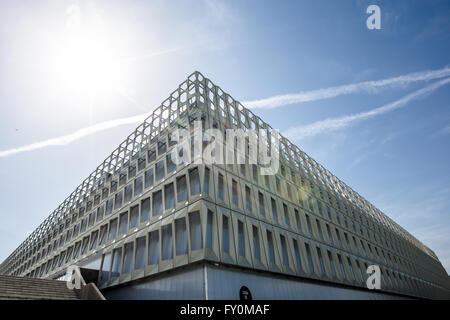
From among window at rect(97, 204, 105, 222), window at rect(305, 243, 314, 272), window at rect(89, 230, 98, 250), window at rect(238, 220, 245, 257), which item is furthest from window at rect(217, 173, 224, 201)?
window at rect(97, 204, 105, 222)

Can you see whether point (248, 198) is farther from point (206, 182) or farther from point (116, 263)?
point (116, 263)

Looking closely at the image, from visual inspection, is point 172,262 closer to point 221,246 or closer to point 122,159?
point 221,246

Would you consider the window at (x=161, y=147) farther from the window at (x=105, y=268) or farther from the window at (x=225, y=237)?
the window at (x=105, y=268)

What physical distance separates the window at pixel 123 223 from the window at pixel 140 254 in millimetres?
4344

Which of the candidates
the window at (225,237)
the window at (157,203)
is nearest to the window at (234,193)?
the window at (225,237)

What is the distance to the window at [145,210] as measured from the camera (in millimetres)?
23641

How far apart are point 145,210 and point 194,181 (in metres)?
7.37

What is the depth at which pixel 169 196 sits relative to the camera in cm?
2197

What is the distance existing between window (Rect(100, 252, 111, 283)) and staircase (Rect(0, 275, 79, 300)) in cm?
617

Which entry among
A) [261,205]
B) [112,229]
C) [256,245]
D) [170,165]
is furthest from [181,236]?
[112,229]

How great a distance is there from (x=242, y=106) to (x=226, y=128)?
7027 millimetres

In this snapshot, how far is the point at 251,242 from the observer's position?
Answer: 1956 cm

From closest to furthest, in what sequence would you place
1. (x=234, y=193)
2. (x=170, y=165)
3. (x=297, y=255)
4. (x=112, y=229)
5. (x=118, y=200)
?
(x=234, y=193) < (x=170, y=165) < (x=297, y=255) < (x=112, y=229) < (x=118, y=200)

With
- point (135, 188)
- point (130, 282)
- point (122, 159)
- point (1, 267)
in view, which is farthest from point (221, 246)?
point (1, 267)
